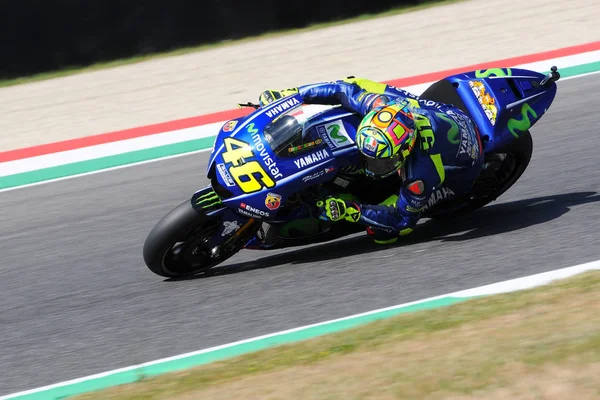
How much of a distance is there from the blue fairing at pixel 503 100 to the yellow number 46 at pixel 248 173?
5.86ft

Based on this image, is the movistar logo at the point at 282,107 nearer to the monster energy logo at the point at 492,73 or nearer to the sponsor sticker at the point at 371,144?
the sponsor sticker at the point at 371,144

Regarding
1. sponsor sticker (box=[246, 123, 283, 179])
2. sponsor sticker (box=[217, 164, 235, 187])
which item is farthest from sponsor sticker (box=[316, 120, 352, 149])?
sponsor sticker (box=[217, 164, 235, 187])

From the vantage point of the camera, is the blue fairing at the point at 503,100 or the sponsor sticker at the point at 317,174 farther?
the blue fairing at the point at 503,100

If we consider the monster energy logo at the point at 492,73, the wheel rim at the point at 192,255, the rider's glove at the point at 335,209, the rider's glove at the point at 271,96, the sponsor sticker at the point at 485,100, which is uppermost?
the rider's glove at the point at 271,96

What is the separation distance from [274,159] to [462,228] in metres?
1.89

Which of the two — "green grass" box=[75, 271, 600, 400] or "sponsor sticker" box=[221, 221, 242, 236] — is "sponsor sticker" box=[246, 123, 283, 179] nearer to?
"sponsor sticker" box=[221, 221, 242, 236]

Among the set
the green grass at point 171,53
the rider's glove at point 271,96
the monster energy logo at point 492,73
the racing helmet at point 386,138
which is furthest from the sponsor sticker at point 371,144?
the green grass at point 171,53

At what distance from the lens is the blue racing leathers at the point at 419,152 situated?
231 inches

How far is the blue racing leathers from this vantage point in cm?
586

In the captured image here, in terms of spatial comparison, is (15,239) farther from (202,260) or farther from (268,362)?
(268,362)

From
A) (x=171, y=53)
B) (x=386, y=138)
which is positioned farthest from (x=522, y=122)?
(x=171, y=53)

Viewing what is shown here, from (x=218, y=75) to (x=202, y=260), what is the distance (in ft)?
22.7

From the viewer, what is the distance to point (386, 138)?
5469mm

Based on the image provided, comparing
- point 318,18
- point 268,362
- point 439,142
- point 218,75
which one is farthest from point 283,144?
point 318,18
